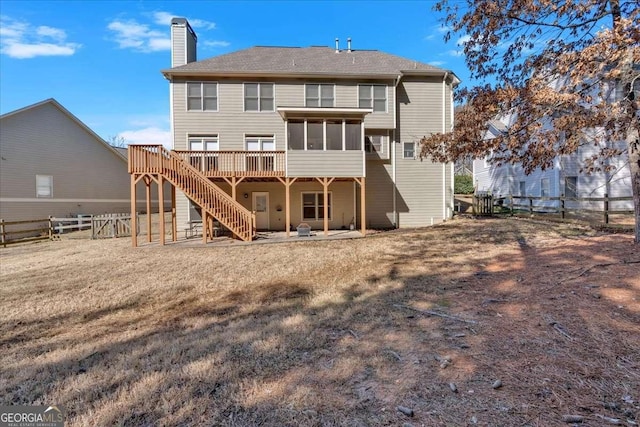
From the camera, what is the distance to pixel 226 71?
49.0 feet

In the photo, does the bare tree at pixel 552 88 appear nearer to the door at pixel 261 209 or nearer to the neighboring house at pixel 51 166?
the door at pixel 261 209

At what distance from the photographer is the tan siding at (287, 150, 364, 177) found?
521 inches

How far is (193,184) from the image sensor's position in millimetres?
12508

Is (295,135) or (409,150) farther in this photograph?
(409,150)

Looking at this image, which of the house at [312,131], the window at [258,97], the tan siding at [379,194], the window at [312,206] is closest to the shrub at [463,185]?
the house at [312,131]

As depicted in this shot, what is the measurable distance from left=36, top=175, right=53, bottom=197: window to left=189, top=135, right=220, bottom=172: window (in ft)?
32.9

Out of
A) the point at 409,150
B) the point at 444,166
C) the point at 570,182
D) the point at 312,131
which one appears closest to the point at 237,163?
the point at 312,131

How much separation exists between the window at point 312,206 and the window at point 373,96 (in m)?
4.69

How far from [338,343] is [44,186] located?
2166 centimetres

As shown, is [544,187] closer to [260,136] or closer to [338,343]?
[260,136]

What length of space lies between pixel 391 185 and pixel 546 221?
6765 mm

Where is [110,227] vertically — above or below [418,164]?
below

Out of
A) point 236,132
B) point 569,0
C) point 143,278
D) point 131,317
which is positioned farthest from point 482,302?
point 236,132

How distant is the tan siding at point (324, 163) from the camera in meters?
13.2
